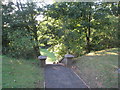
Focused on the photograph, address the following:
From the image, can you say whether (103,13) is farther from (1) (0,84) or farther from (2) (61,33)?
(1) (0,84)

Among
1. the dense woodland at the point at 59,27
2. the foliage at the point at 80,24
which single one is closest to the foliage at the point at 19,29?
the dense woodland at the point at 59,27

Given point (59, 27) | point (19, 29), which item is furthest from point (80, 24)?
point (19, 29)

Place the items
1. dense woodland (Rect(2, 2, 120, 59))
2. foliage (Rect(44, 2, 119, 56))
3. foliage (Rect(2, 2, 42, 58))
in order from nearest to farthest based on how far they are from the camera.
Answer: foliage (Rect(2, 2, 42, 58)) < dense woodland (Rect(2, 2, 120, 59)) < foliage (Rect(44, 2, 119, 56))

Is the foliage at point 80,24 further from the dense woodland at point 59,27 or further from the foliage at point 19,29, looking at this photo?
the foliage at point 19,29

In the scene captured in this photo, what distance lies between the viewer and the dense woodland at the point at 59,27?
277 inches

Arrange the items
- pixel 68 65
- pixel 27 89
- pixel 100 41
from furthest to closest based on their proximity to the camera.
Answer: pixel 100 41
pixel 68 65
pixel 27 89

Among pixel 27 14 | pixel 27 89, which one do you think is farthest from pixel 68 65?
pixel 27 14

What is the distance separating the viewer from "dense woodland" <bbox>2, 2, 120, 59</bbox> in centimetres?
704

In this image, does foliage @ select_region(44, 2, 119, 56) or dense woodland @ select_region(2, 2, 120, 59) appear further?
foliage @ select_region(44, 2, 119, 56)

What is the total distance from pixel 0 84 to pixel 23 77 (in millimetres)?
836

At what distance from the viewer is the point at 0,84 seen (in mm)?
3406

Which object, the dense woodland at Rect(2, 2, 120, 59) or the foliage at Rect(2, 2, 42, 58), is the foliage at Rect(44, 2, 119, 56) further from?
the foliage at Rect(2, 2, 42, 58)

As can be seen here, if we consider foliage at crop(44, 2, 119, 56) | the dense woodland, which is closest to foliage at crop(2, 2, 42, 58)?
the dense woodland

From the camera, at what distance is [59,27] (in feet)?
25.5
